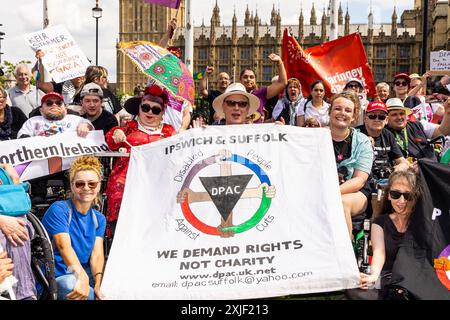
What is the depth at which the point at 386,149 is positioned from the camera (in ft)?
19.4

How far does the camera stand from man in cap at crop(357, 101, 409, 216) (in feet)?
18.7

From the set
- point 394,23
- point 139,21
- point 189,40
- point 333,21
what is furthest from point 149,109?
point 139,21

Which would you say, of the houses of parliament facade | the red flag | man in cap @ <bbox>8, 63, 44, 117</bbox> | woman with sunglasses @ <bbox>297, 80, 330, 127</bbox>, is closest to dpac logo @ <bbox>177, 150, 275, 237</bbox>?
woman with sunglasses @ <bbox>297, 80, 330, 127</bbox>

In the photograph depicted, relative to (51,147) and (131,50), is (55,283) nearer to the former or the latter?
(51,147)

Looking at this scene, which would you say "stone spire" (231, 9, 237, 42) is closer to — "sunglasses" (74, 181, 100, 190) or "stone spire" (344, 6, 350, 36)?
"stone spire" (344, 6, 350, 36)

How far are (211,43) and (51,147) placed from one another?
91.0 meters

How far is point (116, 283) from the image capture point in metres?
4.07

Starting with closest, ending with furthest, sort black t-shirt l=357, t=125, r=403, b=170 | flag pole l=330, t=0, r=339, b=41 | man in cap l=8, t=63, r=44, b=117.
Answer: black t-shirt l=357, t=125, r=403, b=170
man in cap l=8, t=63, r=44, b=117
flag pole l=330, t=0, r=339, b=41

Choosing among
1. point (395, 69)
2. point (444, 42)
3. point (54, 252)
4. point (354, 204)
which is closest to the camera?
point (54, 252)

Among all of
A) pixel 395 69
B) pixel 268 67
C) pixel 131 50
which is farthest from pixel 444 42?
pixel 131 50

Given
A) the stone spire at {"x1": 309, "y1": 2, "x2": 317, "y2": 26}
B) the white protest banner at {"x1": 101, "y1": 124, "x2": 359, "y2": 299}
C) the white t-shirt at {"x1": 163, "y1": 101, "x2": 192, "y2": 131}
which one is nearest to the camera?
the white protest banner at {"x1": 101, "y1": 124, "x2": 359, "y2": 299}

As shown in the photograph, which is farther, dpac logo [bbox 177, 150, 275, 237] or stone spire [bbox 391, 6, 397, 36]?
stone spire [bbox 391, 6, 397, 36]

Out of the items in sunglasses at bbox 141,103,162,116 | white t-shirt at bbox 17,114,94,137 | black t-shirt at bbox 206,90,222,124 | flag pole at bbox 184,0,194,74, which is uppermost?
flag pole at bbox 184,0,194,74

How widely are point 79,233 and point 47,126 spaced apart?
2.08 metres
